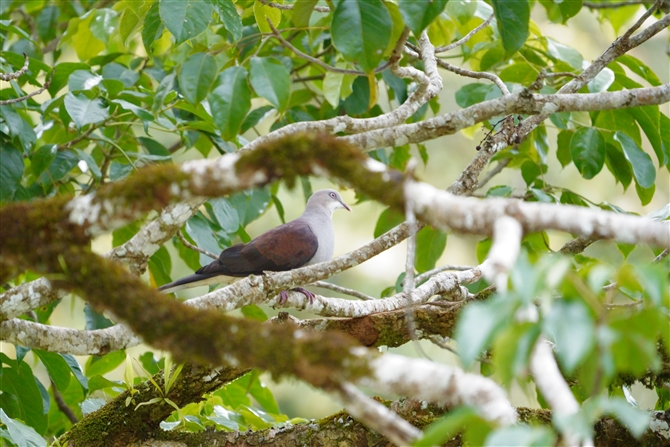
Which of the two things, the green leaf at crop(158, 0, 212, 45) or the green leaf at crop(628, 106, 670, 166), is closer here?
the green leaf at crop(158, 0, 212, 45)

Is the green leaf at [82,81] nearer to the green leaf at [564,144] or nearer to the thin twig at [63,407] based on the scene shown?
the thin twig at [63,407]

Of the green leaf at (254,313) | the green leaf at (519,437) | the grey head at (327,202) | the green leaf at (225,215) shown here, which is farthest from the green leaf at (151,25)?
the grey head at (327,202)

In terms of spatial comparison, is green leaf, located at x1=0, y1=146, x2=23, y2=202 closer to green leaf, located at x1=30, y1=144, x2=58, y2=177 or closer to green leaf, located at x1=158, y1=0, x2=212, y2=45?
green leaf, located at x1=30, y1=144, x2=58, y2=177

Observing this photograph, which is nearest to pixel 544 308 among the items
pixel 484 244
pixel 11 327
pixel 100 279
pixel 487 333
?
pixel 487 333

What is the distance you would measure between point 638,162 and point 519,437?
102 inches

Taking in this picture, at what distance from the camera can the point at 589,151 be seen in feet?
10.9

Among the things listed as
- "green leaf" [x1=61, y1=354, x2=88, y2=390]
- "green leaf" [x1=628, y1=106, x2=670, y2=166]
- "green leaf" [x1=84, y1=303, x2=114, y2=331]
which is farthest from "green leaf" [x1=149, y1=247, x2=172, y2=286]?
"green leaf" [x1=628, y1=106, x2=670, y2=166]

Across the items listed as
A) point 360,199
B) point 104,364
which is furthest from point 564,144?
point 104,364

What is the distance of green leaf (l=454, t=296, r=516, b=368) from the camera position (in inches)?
39.6

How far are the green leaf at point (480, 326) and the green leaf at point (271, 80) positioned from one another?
4.42 feet

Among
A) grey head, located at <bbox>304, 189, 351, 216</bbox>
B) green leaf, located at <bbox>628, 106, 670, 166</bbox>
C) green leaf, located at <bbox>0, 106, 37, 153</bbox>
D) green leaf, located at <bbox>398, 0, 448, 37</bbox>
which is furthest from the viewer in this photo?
grey head, located at <bbox>304, 189, 351, 216</bbox>

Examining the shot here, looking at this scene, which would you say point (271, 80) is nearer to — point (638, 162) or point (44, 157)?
point (44, 157)

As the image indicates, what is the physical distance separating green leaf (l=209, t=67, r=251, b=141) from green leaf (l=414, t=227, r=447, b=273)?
179 centimetres

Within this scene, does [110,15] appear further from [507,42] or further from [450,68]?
[507,42]
